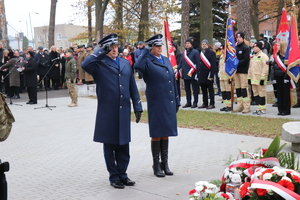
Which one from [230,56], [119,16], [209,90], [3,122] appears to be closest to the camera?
[3,122]

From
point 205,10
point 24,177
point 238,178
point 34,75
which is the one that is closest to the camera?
point 238,178

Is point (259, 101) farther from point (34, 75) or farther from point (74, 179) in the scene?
point (34, 75)

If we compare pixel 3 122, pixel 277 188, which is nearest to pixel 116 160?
pixel 3 122

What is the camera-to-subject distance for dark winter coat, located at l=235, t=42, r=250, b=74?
13.2m

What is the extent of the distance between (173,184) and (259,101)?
720 cm

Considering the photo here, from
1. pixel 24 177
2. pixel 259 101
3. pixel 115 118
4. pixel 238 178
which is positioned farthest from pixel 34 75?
pixel 238 178

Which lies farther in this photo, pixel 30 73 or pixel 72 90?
pixel 30 73

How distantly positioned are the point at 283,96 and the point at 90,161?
6.75 m

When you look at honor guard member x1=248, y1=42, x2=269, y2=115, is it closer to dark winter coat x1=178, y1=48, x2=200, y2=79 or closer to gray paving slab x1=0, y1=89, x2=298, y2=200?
dark winter coat x1=178, y1=48, x2=200, y2=79

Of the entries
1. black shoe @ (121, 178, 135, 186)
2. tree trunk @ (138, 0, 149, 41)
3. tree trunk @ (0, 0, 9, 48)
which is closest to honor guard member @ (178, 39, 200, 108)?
black shoe @ (121, 178, 135, 186)

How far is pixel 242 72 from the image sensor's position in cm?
1335

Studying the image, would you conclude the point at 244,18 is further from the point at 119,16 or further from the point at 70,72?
the point at 119,16

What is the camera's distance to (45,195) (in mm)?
6211

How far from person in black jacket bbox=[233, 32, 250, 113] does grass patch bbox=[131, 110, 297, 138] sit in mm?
687
